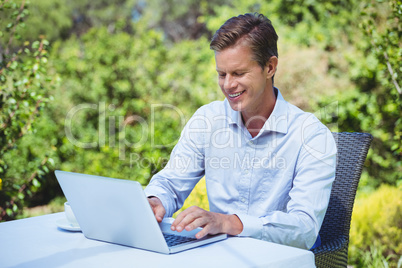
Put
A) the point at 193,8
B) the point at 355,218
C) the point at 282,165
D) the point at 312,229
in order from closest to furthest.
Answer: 1. the point at 312,229
2. the point at 282,165
3. the point at 355,218
4. the point at 193,8

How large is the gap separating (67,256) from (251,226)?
2.05 feet

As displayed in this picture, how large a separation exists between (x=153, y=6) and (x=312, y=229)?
15311mm

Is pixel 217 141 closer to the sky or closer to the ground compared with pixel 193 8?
closer to the ground

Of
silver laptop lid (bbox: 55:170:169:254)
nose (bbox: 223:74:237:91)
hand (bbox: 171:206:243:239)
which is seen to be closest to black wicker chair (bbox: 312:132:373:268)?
nose (bbox: 223:74:237:91)

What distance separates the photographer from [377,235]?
387 cm

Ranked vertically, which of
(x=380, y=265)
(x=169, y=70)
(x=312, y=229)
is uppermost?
(x=169, y=70)

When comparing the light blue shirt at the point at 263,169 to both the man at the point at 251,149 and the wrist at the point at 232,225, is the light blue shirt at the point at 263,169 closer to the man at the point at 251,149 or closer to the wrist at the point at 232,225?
the man at the point at 251,149

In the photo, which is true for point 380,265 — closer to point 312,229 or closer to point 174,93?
point 312,229

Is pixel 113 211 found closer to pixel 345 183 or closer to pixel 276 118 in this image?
pixel 276 118

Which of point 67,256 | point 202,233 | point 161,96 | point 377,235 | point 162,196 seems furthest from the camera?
point 161,96

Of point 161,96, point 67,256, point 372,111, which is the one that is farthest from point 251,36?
point 161,96

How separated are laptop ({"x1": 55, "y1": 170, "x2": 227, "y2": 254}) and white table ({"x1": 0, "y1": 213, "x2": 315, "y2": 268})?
2 centimetres

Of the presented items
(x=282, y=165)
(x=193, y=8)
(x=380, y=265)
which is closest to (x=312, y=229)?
(x=282, y=165)

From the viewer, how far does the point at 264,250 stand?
1.33 meters
